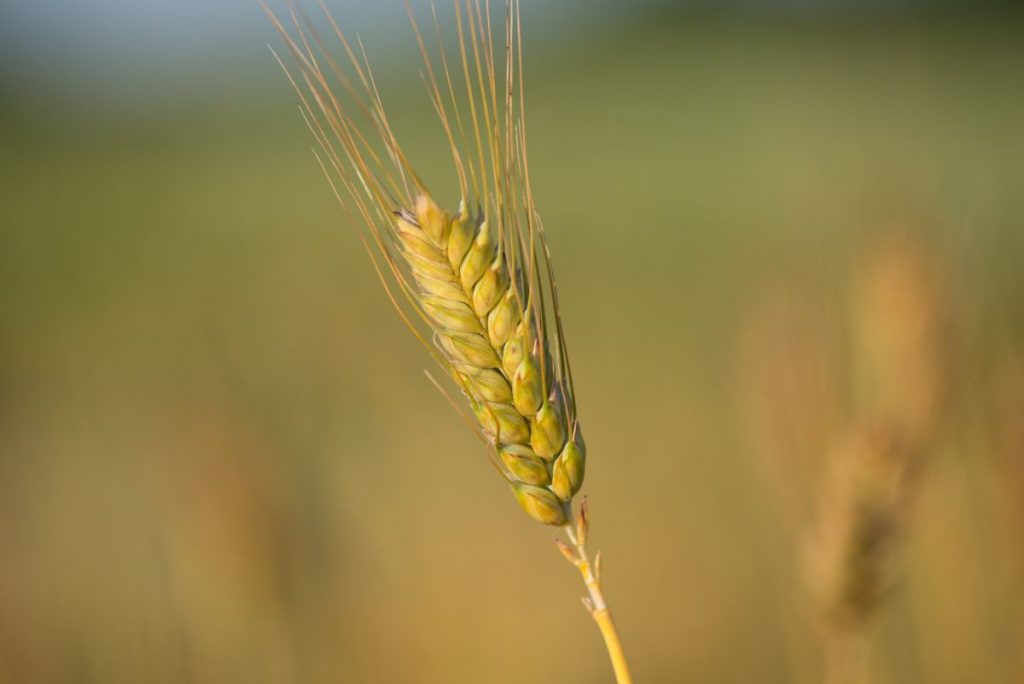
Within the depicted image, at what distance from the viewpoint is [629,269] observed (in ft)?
19.4

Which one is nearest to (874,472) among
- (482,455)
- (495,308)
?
(495,308)

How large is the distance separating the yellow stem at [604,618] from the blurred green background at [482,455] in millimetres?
906

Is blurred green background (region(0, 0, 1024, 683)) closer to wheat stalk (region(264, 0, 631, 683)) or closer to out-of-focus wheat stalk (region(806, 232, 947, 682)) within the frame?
out-of-focus wheat stalk (region(806, 232, 947, 682))

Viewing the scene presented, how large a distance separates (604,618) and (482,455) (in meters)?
3.49

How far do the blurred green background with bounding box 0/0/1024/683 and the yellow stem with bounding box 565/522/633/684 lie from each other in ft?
2.97

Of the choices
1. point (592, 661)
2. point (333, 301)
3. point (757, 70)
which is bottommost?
point (592, 661)

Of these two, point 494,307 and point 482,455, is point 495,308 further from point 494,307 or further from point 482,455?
point 482,455

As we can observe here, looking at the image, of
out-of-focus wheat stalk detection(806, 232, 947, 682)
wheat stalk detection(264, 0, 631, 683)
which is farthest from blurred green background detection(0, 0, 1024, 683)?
wheat stalk detection(264, 0, 631, 683)

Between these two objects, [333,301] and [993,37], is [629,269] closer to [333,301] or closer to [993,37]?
[333,301]

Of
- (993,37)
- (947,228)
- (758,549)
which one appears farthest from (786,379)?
(993,37)

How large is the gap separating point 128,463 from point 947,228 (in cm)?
384

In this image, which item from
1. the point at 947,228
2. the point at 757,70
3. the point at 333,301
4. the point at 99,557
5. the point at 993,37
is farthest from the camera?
the point at 993,37

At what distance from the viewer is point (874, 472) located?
153 cm

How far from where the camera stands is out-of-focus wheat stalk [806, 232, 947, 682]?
4.76 ft
